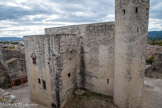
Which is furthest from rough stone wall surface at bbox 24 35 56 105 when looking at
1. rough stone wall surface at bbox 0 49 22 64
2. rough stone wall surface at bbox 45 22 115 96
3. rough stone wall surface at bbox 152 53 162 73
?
rough stone wall surface at bbox 152 53 162 73

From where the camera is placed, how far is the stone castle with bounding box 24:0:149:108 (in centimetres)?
670

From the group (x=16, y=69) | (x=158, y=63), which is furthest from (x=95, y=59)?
(x=16, y=69)

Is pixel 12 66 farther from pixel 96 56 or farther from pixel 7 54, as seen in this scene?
pixel 96 56

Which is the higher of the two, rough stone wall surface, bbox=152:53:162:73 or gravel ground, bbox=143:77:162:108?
rough stone wall surface, bbox=152:53:162:73

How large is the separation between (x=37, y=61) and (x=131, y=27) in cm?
736

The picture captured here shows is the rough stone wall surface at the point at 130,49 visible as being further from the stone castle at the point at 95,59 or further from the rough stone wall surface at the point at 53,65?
the rough stone wall surface at the point at 53,65

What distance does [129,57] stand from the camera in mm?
6902

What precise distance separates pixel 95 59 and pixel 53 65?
3.45 metres

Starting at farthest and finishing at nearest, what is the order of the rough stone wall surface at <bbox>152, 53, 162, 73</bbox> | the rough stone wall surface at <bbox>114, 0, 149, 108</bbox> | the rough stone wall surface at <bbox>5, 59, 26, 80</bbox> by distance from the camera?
the rough stone wall surface at <bbox>152, 53, 162, 73</bbox> < the rough stone wall surface at <bbox>5, 59, 26, 80</bbox> < the rough stone wall surface at <bbox>114, 0, 149, 108</bbox>

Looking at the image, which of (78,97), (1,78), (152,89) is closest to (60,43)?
(78,97)

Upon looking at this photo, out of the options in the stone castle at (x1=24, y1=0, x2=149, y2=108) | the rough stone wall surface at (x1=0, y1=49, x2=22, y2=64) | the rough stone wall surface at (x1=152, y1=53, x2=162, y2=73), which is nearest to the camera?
the stone castle at (x1=24, y1=0, x2=149, y2=108)

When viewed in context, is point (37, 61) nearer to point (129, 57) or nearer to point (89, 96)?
point (89, 96)

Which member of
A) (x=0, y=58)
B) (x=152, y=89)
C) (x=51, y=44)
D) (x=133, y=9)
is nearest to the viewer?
(x=133, y=9)

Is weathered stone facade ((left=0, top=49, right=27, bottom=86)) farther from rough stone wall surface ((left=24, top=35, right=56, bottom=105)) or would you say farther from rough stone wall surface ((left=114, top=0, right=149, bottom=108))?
rough stone wall surface ((left=114, top=0, right=149, bottom=108))
